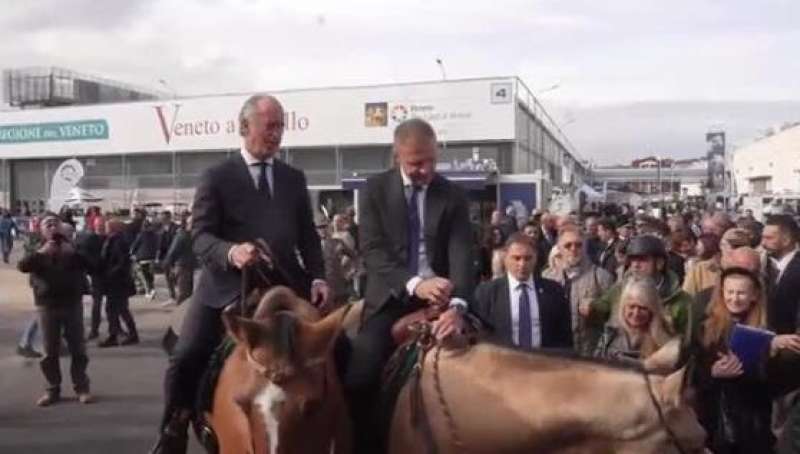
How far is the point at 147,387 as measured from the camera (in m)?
11.5

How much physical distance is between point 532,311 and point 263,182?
2.23 metres

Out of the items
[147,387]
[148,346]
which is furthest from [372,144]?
[147,387]

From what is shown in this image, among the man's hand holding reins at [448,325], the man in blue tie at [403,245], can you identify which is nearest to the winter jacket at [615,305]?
the man in blue tie at [403,245]

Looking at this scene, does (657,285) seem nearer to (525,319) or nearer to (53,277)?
(525,319)

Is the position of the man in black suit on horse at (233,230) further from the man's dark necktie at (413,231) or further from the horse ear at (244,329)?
the horse ear at (244,329)

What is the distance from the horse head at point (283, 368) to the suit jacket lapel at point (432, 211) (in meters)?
0.81

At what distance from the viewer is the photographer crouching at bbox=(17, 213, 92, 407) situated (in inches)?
432

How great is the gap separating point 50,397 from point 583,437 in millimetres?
9014

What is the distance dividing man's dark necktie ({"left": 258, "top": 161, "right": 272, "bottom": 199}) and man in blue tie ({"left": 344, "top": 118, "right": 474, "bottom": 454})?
0.68m

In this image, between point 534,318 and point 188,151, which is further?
point 188,151

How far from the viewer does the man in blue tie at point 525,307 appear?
6.16 metres

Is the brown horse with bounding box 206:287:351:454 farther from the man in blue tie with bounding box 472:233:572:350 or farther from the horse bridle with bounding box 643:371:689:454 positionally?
the man in blue tie with bounding box 472:233:572:350

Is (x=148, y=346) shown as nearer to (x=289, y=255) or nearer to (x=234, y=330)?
(x=289, y=255)

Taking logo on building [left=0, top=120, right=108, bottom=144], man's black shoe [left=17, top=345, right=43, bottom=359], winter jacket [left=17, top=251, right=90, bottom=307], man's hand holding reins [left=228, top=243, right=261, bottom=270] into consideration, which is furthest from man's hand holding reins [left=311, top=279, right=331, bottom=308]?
logo on building [left=0, top=120, right=108, bottom=144]
